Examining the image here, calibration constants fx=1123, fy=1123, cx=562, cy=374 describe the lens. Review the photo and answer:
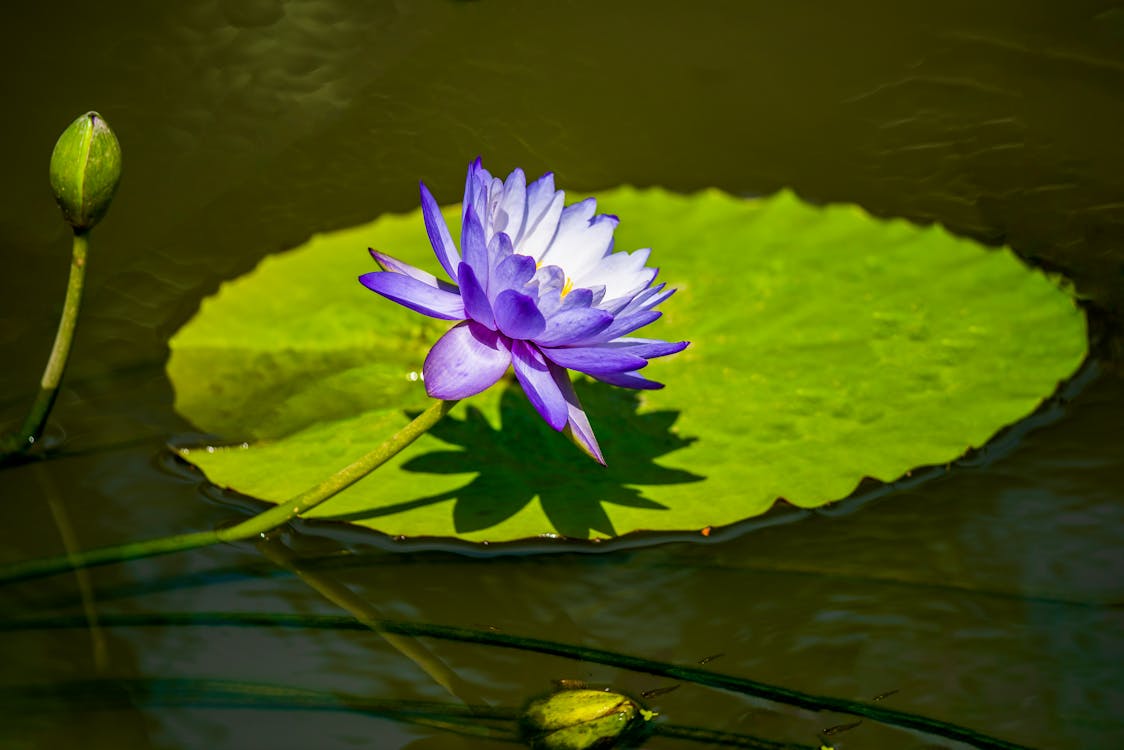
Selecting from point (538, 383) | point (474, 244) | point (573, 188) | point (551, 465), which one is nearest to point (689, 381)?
point (551, 465)

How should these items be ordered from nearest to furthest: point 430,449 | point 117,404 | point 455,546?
point 455,546, point 430,449, point 117,404

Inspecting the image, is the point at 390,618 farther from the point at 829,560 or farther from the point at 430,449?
the point at 829,560

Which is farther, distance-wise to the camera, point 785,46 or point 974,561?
point 785,46

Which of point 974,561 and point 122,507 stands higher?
point 122,507

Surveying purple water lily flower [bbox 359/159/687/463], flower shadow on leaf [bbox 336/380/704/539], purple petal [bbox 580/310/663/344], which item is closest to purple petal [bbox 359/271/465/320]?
purple water lily flower [bbox 359/159/687/463]

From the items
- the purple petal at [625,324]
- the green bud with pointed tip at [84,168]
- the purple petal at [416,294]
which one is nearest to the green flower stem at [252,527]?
the purple petal at [416,294]

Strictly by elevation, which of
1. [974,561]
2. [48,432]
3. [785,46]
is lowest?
[974,561]

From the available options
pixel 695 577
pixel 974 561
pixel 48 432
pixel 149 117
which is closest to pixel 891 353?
pixel 974 561
